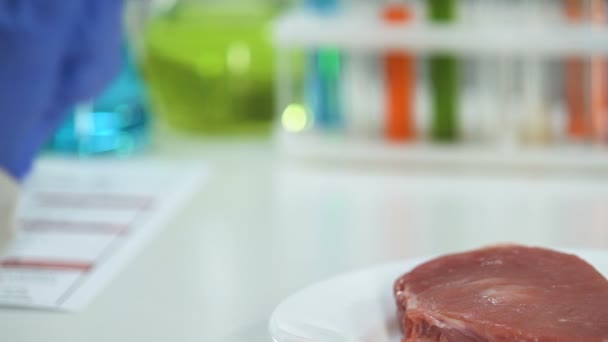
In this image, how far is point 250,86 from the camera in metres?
1.03

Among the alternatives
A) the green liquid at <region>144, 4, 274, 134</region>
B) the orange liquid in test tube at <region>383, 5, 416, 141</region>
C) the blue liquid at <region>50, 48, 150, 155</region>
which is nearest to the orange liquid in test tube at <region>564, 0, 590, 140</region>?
the orange liquid in test tube at <region>383, 5, 416, 141</region>

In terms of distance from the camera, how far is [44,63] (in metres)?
0.76

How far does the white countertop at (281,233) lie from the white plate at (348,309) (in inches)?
2.8

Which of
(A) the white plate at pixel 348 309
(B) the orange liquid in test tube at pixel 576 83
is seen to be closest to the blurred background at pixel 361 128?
(B) the orange liquid in test tube at pixel 576 83

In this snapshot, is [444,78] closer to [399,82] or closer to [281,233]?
[399,82]

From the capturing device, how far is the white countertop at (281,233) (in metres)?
0.61

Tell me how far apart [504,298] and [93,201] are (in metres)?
0.46

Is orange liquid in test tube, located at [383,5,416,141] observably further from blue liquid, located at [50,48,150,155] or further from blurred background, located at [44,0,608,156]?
blue liquid, located at [50,48,150,155]

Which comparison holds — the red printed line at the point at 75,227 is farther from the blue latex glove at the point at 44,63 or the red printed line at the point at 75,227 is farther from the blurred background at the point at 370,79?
the blurred background at the point at 370,79

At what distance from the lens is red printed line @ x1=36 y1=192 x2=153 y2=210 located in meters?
0.83

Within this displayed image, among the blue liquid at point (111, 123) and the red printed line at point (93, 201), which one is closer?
the red printed line at point (93, 201)

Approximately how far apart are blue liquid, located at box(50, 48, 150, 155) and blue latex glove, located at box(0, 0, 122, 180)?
0.13 metres

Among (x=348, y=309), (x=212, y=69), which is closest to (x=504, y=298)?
(x=348, y=309)

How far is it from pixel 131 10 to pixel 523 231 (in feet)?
1.77
